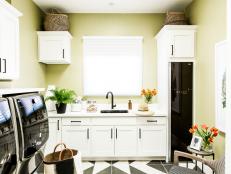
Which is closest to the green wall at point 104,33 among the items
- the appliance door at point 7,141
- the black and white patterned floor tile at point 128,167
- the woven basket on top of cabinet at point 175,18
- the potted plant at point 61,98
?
the woven basket on top of cabinet at point 175,18

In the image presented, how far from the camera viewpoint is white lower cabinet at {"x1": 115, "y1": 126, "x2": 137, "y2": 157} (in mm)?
3383

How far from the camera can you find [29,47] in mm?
3246

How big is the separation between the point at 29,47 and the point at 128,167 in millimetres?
2534

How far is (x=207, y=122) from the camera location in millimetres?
2959

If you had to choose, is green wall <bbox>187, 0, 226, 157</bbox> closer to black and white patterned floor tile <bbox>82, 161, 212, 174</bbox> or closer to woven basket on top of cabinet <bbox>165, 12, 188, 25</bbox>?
woven basket on top of cabinet <bbox>165, 12, 188, 25</bbox>

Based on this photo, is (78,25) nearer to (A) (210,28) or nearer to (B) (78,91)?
(B) (78,91)

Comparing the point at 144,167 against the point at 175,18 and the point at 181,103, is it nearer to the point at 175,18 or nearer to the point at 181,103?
the point at 181,103

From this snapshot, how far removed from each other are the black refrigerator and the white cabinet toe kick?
18cm

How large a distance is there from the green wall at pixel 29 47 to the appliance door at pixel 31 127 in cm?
91

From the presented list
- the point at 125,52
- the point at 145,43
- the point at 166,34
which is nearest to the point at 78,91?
the point at 125,52

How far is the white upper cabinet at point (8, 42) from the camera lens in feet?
6.27

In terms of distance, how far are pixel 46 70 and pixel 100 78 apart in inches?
43.3

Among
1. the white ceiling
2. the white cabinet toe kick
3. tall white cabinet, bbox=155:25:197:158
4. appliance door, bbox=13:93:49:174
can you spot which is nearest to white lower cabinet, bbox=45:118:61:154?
the white cabinet toe kick

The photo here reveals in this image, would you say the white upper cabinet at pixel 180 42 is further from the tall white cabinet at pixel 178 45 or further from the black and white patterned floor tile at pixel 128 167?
the black and white patterned floor tile at pixel 128 167
